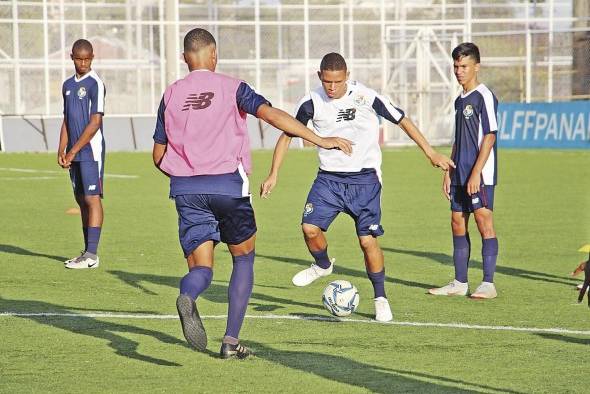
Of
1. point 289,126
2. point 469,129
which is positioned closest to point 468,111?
point 469,129

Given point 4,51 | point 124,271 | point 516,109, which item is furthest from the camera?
point 4,51

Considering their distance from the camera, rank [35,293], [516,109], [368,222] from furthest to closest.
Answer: [516,109] → [35,293] → [368,222]

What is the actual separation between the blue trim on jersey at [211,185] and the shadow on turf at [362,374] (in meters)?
1.02

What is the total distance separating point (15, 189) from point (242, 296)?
15.4 metres

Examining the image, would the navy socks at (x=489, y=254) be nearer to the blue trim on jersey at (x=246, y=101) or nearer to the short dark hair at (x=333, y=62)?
the short dark hair at (x=333, y=62)

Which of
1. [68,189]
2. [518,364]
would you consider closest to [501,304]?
[518,364]

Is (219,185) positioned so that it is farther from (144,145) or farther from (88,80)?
(144,145)

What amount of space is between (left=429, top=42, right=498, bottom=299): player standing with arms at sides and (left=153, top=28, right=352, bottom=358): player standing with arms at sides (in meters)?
3.04

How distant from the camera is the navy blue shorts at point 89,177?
492 inches

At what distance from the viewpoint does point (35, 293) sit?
10367 millimetres

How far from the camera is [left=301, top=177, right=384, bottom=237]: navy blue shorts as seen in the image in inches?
369

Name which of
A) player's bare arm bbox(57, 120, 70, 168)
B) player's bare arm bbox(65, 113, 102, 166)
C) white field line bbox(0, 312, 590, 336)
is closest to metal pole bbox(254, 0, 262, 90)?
player's bare arm bbox(57, 120, 70, 168)

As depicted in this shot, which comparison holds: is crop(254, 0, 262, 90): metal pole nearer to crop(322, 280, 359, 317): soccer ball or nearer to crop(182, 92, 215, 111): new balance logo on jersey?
crop(322, 280, 359, 317): soccer ball

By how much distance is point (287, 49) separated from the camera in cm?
3956
